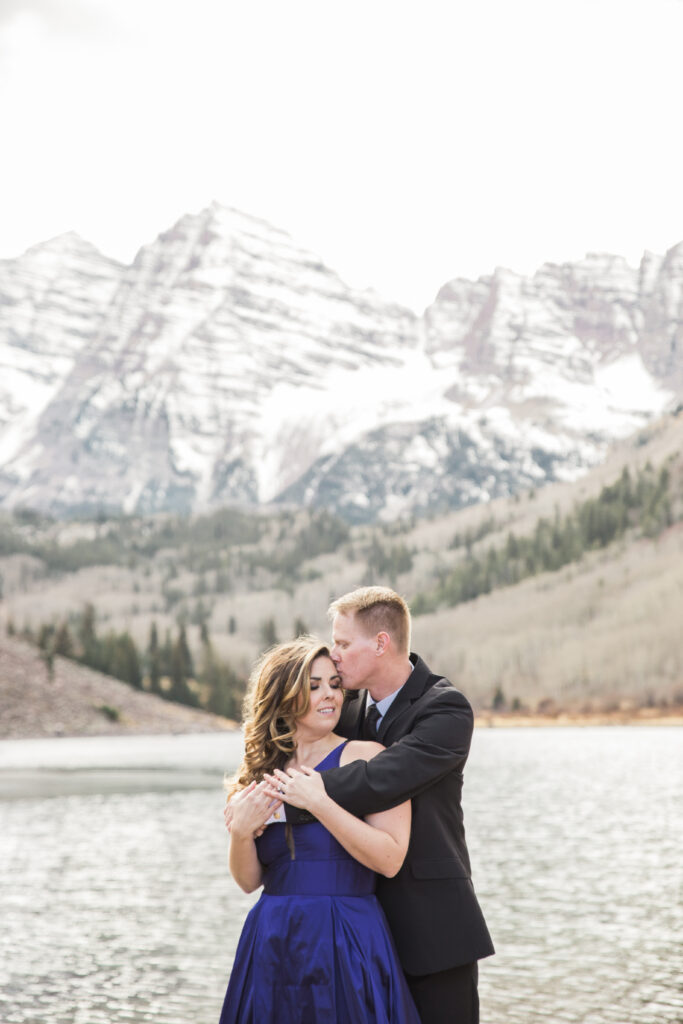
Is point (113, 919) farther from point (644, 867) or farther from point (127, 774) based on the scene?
point (127, 774)

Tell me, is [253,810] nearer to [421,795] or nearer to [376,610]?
[421,795]

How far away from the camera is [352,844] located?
6379 mm

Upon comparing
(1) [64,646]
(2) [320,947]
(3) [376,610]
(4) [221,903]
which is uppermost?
(3) [376,610]

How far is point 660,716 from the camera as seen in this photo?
648ft

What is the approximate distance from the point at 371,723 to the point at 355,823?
1.07m

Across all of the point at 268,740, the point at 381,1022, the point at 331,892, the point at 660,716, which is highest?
the point at 268,740

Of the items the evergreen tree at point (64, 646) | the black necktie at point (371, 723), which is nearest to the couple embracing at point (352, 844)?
the black necktie at point (371, 723)

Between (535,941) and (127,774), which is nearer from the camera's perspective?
(535,941)

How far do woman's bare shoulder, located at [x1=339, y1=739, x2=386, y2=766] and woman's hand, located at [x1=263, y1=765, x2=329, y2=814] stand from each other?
22cm

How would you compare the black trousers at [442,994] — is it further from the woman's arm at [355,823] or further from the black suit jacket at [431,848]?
the woman's arm at [355,823]

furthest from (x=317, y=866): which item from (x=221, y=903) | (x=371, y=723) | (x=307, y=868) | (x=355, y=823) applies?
(x=221, y=903)

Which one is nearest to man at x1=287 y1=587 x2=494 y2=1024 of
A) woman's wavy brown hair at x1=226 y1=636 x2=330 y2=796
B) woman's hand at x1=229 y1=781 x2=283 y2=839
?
woman's hand at x1=229 y1=781 x2=283 y2=839

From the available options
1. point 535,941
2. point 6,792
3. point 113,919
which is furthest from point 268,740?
point 6,792

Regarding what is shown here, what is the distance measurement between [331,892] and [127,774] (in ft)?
267
